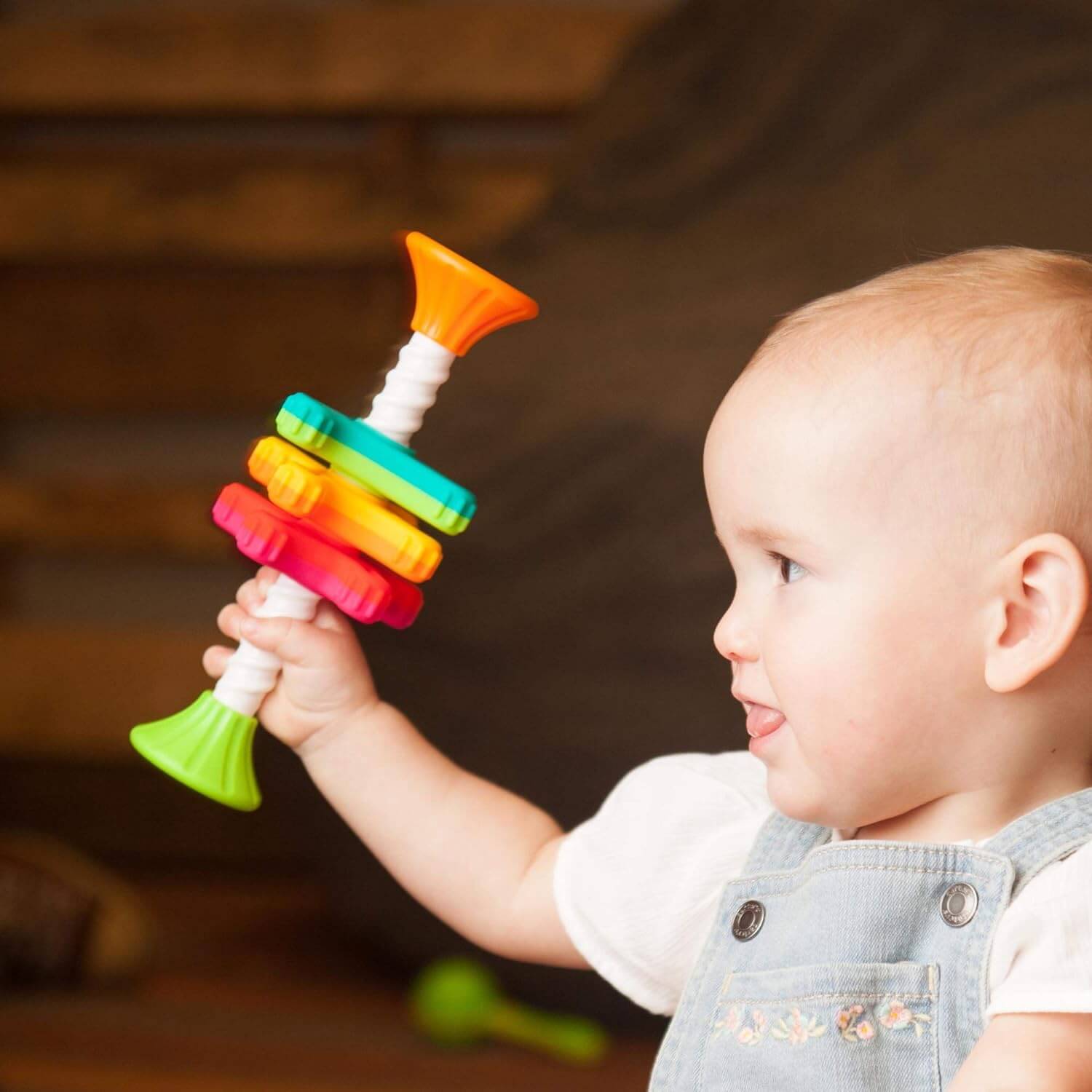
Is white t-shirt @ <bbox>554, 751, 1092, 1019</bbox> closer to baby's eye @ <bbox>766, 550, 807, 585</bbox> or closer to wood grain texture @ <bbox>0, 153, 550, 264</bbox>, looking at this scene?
baby's eye @ <bbox>766, 550, 807, 585</bbox>

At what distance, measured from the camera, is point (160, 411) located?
2096 mm

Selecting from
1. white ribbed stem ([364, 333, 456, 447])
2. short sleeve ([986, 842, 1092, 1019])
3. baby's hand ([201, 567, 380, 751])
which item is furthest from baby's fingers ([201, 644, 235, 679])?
short sleeve ([986, 842, 1092, 1019])

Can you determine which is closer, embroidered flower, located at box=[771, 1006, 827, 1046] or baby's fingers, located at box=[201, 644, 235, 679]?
embroidered flower, located at box=[771, 1006, 827, 1046]

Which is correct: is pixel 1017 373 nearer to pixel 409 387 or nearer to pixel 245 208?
pixel 409 387

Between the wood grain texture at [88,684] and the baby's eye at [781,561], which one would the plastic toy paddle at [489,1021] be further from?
the baby's eye at [781,561]

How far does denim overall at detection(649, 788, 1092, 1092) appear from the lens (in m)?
0.58

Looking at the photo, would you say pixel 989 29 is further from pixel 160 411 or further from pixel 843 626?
pixel 160 411

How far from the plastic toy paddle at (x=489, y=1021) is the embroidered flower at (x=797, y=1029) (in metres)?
0.77

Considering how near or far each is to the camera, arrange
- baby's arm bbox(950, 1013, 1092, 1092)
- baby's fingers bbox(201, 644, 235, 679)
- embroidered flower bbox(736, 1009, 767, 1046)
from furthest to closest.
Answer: baby's fingers bbox(201, 644, 235, 679), embroidered flower bbox(736, 1009, 767, 1046), baby's arm bbox(950, 1013, 1092, 1092)

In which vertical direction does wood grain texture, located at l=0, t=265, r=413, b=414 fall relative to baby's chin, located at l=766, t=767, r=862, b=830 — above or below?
above

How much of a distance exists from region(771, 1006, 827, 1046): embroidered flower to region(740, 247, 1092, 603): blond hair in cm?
20

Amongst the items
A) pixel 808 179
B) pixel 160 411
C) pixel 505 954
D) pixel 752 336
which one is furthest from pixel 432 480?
pixel 160 411

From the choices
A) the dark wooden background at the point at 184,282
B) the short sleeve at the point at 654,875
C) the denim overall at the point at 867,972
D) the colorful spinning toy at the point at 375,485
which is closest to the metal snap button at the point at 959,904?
the denim overall at the point at 867,972

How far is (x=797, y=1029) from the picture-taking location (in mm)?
603
